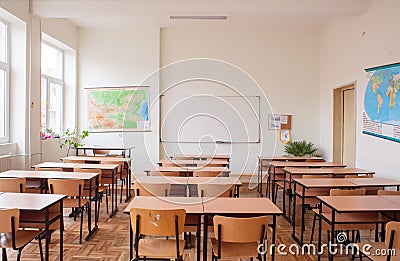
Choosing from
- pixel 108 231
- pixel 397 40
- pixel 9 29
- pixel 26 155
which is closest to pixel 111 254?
pixel 108 231

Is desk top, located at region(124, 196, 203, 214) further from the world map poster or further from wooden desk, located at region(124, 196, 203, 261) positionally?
the world map poster

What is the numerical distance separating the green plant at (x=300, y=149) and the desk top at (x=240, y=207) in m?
5.08

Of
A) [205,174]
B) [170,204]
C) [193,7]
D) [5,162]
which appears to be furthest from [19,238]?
[193,7]

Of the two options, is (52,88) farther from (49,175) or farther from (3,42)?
(49,175)

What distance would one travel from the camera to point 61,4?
6.10 meters

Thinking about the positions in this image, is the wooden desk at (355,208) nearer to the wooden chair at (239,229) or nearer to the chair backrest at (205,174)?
the wooden chair at (239,229)

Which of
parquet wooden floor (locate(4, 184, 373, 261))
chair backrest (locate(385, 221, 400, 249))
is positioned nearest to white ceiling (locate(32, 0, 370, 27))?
parquet wooden floor (locate(4, 184, 373, 261))

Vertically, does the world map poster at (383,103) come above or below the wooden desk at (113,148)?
above

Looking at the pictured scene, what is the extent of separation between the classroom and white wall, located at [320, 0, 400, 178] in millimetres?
32

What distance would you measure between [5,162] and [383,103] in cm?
577

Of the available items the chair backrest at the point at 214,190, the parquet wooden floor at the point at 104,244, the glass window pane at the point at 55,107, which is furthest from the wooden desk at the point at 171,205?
the glass window pane at the point at 55,107

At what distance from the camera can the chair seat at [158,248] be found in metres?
2.79

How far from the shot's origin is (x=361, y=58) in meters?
6.18

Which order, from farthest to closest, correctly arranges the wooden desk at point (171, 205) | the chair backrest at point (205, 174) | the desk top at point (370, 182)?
the chair backrest at point (205, 174) < the desk top at point (370, 182) < the wooden desk at point (171, 205)
